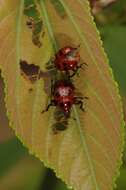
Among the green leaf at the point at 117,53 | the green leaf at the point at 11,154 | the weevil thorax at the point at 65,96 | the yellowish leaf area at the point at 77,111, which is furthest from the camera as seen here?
the green leaf at the point at 11,154

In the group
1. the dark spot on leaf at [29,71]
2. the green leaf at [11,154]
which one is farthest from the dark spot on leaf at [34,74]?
the green leaf at [11,154]

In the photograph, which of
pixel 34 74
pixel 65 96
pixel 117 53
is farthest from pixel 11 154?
pixel 34 74

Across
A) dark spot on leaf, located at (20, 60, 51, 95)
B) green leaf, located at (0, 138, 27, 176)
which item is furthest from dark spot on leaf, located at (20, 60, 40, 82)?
green leaf, located at (0, 138, 27, 176)

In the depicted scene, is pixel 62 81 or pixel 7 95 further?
pixel 62 81

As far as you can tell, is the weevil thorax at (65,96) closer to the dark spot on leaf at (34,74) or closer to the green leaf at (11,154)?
the dark spot on leaf at (34,74)

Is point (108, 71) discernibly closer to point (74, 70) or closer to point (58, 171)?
point (74, 70)

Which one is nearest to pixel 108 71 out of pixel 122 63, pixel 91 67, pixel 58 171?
pixel 91 67

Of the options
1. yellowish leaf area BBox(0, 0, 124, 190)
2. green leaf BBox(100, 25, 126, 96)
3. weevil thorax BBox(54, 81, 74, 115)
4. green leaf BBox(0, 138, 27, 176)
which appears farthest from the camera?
green leaf BBox(0, 138, 27, 176)

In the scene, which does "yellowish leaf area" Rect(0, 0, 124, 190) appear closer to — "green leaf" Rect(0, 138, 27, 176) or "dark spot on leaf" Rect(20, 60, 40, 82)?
"dark spot on leaf" Rect(20, 60, 40, 82)
